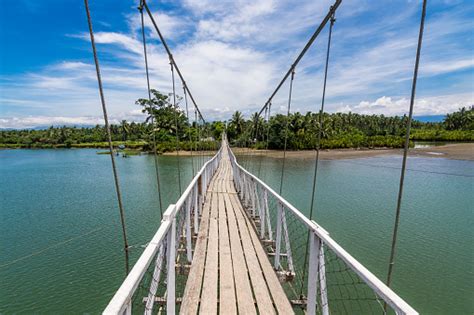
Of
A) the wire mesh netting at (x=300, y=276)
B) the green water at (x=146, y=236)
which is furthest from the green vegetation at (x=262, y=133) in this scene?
the wire mesh netting at (x=300, y=276)

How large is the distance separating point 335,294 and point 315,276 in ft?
12.3

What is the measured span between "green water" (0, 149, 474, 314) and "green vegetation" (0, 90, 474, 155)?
749cm

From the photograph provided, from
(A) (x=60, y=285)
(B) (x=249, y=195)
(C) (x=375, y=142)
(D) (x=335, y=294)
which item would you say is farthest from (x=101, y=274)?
(C) (x=375, y=142)

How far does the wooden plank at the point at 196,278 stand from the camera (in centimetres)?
195

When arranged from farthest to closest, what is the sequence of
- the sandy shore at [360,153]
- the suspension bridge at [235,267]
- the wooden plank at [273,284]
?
the sandy shore at [360,153], the wooden plank at [273,284], the suspension bridge at [235,267]

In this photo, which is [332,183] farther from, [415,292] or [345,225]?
[415,292]

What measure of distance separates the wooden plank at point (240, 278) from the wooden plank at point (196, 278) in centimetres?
32

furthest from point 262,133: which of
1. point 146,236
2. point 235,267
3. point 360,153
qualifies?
point 235,267

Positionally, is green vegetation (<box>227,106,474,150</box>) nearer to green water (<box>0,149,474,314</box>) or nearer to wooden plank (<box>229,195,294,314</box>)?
green water (<box>0,149,474,314</box>)

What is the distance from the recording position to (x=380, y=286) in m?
0.95

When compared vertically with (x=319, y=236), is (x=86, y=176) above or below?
below

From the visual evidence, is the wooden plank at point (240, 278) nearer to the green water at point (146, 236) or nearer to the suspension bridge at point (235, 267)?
the suspension bridge at point (235, 267)

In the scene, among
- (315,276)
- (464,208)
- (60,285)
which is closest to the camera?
(315,276)

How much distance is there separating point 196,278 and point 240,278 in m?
0.39
